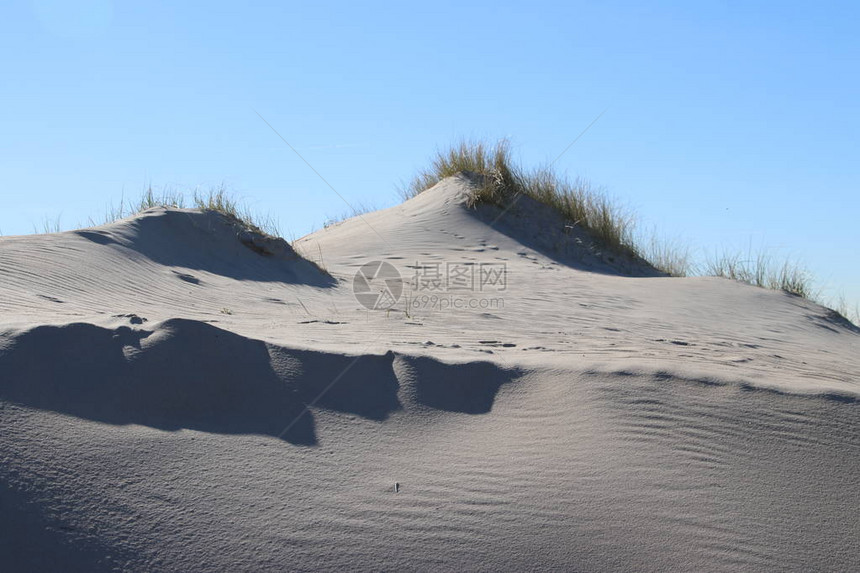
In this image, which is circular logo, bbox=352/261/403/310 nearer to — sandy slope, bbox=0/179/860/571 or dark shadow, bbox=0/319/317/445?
sandy slope, bbox=0/179/860/571

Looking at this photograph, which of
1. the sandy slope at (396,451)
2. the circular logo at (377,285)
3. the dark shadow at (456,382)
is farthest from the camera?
the circular logo at (377,285)

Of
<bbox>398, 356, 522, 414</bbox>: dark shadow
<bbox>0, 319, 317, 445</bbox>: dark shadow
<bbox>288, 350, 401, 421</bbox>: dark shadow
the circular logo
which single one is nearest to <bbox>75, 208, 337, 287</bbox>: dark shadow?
the circular logo

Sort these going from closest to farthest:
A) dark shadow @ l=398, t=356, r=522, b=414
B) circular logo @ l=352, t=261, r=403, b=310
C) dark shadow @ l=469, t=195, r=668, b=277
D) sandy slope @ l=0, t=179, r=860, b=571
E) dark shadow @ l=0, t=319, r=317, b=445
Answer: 1. sandy slope @ l=0, t=179, r=860, b=571
2. dark shadow @ l=0, t=319, r=317, b=445
3. dark shadow @ l=398, t=356, r=522, b=414
4. circular logo @ l=352, t=261, r=403, b=310
5. dark shadow @ l=469, t=195, r=668, b=277

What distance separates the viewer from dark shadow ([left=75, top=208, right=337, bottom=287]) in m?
6.64

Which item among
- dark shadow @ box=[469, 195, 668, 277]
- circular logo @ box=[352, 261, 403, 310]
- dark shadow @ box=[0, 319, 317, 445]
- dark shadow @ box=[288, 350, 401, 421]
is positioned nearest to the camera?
dark shadow @ box=[0, 319, 317, 445]

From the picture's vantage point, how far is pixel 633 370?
3.46m

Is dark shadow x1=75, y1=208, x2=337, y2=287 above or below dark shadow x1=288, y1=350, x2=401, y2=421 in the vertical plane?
above

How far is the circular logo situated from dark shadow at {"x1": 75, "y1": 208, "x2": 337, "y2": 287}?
0.38m

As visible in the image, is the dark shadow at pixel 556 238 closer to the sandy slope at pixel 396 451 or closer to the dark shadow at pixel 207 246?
the dark shadow at pixel 207 246

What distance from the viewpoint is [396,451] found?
287 cm

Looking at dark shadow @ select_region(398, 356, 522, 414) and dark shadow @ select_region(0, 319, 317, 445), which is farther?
dark shadow @ select_region(398, 356, 522, 414)

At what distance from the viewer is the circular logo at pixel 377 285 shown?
6.56 m

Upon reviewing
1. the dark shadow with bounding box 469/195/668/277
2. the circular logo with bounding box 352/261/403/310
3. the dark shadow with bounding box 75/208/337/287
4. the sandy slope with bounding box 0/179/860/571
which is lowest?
the sandy slope with bounding box 0/179/860/571

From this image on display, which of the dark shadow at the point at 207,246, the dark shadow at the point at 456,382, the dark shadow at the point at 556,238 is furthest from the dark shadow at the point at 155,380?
the dark shadow at the point at 556,238
